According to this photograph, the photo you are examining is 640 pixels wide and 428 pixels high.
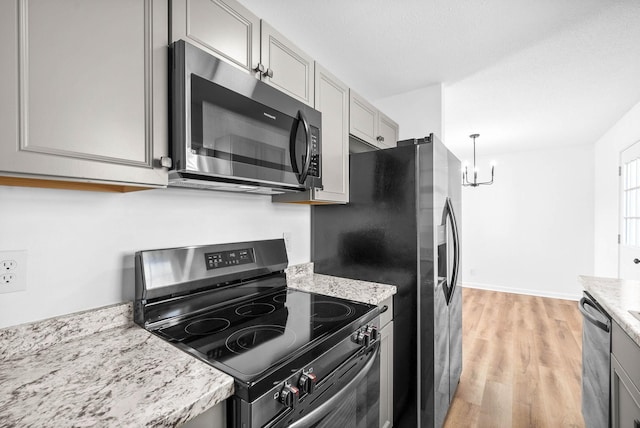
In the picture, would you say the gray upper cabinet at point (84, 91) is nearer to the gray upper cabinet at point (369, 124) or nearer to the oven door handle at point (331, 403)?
the oven door handle at point (331, 403)

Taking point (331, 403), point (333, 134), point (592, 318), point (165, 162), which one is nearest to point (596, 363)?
point (592, 318)

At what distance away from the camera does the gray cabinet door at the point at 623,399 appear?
3.45 ft

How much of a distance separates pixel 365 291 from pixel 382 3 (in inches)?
60.4

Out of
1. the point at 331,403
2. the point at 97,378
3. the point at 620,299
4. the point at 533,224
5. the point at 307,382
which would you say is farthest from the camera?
the point at 533,224

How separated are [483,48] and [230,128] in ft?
6.14

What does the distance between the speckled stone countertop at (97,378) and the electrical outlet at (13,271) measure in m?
0.12

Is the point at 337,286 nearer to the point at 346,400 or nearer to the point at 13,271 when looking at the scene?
the point at 346,400

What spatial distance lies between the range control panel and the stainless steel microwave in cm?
35

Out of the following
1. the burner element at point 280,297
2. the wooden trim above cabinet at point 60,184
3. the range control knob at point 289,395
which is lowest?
the range control knob at point 289,395

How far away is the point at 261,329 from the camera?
110 cm

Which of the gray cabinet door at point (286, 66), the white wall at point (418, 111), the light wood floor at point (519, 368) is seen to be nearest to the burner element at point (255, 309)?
the gray cabinet door at point (286, 66)

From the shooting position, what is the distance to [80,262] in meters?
1.03

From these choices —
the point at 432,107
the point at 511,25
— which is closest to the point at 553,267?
the point at 432,107

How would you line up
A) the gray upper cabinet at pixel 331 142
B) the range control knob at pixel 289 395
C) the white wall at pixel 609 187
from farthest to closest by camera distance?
1. the white wall at pixel 609 187
2. the gray upper cabinet at pixel 331 142
3. the range control knob at pixel 289 395
